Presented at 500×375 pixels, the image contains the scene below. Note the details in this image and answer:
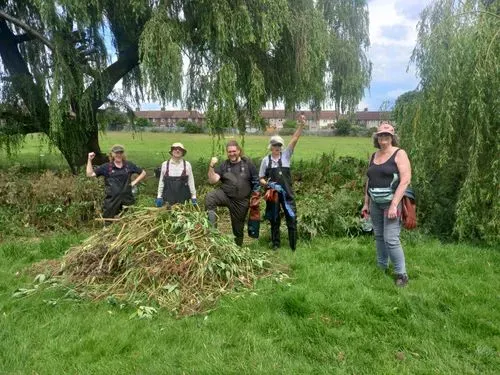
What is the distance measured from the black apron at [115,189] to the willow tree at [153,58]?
11.0 ft

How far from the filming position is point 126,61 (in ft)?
37.8

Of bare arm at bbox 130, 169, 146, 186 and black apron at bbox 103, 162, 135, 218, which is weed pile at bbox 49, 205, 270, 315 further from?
bare arm at bbox 130, 169, 146, 186

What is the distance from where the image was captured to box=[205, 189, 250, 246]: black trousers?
5895 mm

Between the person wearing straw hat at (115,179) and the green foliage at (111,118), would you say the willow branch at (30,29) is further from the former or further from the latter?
the person wearing straw hat at (115,179)

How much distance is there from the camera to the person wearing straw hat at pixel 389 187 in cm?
463

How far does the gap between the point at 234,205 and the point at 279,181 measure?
683 mm

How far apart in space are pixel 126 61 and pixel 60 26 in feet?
7.51

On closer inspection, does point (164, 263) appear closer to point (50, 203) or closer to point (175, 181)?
point (175, 181)

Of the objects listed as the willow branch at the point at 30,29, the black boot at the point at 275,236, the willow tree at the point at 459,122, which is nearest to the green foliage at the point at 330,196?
the black boot at the point at 275,236

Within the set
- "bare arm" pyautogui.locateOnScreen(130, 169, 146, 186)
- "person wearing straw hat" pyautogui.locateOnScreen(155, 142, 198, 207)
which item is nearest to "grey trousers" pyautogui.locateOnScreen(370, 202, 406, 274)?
"person wearing straw hat" pyautogui.locateOnScreen(155, 142, 198, 207)

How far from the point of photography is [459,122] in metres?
6.37

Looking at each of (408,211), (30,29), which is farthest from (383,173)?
(30,29)

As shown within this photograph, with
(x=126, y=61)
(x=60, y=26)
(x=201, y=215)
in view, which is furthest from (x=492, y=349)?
(x=126, y=61)

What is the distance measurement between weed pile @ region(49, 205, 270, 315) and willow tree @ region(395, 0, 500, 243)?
9.88 feet
